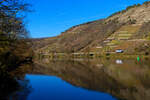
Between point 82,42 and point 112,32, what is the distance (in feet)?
71.2

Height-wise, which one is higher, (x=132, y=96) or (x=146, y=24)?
(x=146, y=24)

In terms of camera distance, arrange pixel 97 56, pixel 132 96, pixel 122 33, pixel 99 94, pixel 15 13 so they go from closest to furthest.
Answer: pixel 132 96 < pixel 99 94 < pixel 15 13 < pixel 97 56 < pixel 122 33

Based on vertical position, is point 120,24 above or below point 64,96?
above

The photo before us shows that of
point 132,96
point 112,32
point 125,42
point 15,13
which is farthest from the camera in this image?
point 112,32

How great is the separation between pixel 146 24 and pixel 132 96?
108 m

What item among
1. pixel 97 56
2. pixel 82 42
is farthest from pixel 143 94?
pixel 82 42

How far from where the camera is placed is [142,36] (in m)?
93.9

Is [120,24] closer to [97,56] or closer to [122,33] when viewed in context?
[122,33]

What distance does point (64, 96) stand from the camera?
1379 centimetres

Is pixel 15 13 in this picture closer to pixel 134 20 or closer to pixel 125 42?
pixel 125 42

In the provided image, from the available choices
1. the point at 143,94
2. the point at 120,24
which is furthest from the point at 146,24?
the point at 143,94

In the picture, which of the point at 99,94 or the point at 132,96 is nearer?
the point at 132,96

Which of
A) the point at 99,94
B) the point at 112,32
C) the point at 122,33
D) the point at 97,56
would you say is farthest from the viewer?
the point at 112,32

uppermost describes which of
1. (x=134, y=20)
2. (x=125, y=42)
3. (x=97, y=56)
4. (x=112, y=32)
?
(x=134, y=20)
